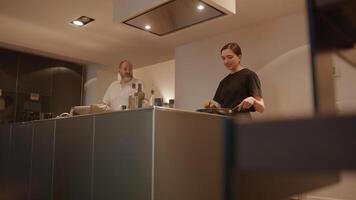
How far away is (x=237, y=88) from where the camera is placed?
192 centimetres

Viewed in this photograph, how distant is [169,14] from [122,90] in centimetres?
81

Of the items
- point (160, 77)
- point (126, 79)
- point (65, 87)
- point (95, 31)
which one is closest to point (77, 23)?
point (95, 31)

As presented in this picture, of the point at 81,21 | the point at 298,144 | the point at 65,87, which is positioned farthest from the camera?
the point at 65,87

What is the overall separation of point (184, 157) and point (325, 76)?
86 cm

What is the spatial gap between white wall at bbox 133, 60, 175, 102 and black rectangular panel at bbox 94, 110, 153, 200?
11.5 ft

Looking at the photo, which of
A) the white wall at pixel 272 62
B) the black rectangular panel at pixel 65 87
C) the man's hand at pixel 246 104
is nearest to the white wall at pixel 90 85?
the black rectangular panel at pixel 65 87

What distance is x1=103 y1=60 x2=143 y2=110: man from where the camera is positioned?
2533 millimetres

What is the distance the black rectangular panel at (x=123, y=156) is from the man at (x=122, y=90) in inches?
39.3

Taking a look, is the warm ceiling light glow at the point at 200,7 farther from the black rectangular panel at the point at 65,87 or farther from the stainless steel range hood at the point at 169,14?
the black rectangular panel at the point at 65,87

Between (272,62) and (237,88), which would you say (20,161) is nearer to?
(237,88)

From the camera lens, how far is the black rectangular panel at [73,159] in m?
1.57

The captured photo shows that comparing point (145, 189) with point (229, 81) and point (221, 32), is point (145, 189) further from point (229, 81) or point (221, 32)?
point (221, 32)

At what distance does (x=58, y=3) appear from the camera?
2707 millimetres

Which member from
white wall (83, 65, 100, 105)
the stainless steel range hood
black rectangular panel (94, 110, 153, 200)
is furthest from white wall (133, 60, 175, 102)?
black rectangular panel (94, 110, 153, 200)
